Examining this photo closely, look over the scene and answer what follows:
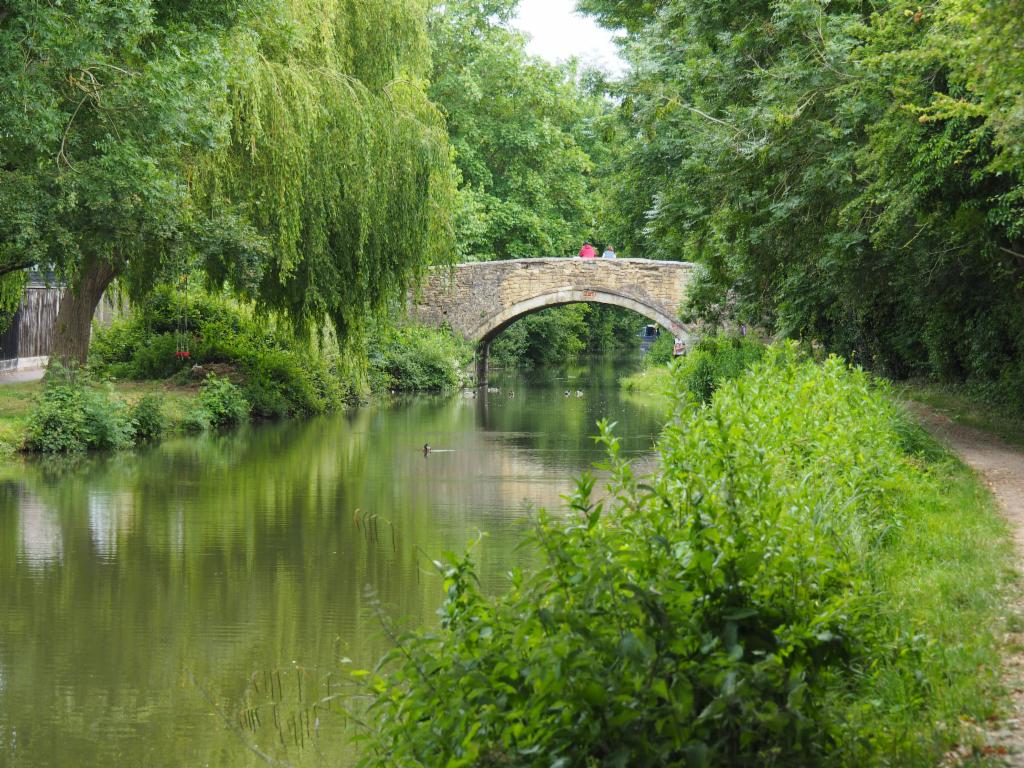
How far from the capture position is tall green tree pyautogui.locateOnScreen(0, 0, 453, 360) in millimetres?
12070

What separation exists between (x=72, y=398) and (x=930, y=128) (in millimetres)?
10491

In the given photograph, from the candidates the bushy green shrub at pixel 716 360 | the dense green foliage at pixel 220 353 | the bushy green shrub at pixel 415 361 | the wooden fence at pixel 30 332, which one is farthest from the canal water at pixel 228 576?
the bushy green shrub at pixel 415 361

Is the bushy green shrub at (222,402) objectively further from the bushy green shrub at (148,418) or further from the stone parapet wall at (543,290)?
the stone parapet wall at (543,290)

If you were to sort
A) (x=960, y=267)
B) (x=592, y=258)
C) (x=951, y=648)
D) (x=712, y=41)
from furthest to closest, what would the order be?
(x=592, y=258), (x=712, y=41), (x=960, y=267), (x=951, y=648)

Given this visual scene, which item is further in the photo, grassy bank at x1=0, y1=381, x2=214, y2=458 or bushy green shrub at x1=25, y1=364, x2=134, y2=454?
bushy green shrub at x1=25, y1=364, x2=134, y2=454

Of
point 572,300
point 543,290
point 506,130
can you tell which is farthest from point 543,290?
point 506,130

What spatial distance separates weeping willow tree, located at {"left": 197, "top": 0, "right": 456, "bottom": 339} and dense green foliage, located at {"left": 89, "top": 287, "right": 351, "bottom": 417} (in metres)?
3.28

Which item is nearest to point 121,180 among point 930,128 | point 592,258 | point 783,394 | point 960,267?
point 783,394

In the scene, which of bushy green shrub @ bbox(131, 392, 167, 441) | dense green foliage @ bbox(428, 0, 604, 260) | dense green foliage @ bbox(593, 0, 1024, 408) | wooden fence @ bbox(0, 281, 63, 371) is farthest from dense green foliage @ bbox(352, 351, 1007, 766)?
dense green foliage @ bbox(428, 0, 604, 260)

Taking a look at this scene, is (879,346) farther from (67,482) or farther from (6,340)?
(6,340)

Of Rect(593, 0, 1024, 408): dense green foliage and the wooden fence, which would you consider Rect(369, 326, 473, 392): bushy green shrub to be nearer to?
the wooden fence

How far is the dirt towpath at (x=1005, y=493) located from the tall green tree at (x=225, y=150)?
25.5ft

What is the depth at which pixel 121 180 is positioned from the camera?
41.2ft

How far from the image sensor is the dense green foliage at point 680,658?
12.3ft
